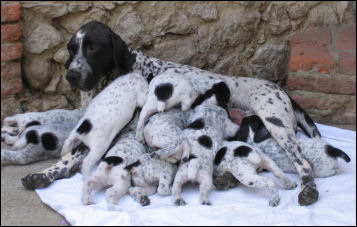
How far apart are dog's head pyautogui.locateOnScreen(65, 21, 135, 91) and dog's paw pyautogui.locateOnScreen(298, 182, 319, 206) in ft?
6.10

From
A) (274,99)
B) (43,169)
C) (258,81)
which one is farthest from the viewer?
(258,81)

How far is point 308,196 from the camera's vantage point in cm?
349

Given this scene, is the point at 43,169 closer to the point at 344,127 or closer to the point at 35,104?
the point at 35,104

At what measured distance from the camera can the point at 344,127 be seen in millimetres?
5164

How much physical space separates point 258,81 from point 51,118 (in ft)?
5.77

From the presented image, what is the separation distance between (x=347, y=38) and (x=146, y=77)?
1.96 meters

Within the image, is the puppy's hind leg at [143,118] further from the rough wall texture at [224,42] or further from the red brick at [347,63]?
the red brick at [347,63]

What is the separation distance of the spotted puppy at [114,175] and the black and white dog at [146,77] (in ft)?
1.30

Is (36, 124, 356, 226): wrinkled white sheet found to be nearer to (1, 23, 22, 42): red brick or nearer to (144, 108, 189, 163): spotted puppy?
(144, 108, 189, 163): spotted puppy

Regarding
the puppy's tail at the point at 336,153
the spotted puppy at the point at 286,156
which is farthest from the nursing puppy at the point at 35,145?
the puppy's tail at the point at 336,153

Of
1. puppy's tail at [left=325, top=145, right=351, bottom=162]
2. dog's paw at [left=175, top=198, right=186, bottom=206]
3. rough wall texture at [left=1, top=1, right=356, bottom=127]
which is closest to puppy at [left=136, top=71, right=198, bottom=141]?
dog's paw at [left=175, top=198, right=186, bottom=206]

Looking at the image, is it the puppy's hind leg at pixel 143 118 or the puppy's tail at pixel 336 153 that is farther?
the puppy's hind leg at pixel 143 118

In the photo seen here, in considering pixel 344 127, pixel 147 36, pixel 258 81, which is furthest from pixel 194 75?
pixel 344 127

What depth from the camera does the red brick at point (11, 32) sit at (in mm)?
4891
